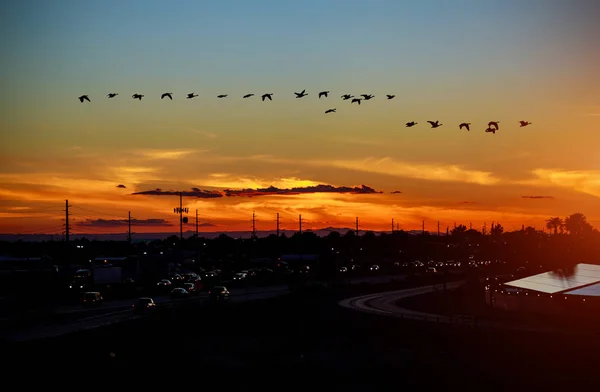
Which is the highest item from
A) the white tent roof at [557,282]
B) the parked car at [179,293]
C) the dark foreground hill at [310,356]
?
the white tent roof at [557,282]

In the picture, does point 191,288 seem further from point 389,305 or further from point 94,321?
point 94,321

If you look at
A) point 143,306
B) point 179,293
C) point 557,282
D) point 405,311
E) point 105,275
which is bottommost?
point 405,311

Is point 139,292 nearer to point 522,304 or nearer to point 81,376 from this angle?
point 522,304


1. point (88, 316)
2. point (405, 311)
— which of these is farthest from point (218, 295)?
point (405, 311)

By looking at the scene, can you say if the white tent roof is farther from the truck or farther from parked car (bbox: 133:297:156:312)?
the truck

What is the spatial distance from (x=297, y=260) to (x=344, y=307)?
109 m

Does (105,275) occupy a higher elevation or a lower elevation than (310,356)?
higher

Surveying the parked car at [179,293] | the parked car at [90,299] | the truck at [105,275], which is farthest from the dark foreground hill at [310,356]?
the truck at [105,275]

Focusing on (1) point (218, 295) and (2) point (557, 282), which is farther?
(1) point (218, 295)

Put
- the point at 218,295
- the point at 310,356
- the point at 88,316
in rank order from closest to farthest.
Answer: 1. the point at 310,356
2. the point at 88,316
3. the point at 218,295

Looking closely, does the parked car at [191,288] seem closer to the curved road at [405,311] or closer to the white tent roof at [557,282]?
the curved road at [405,311]

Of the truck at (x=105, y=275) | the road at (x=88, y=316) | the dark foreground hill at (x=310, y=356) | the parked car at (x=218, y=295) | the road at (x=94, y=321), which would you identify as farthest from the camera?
the truck at (x=105, y=275)

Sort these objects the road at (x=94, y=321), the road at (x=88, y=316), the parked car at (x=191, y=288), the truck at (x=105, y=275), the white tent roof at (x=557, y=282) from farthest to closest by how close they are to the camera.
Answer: the truck at (x=105, y=275) < the parked car at (x=191, y=288) < the white tent roof at (x=557, y=282) < the road at (x=88, y=316) < the road at (x=94, y=321)

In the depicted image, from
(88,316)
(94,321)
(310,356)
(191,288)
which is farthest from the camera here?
(191,288)
